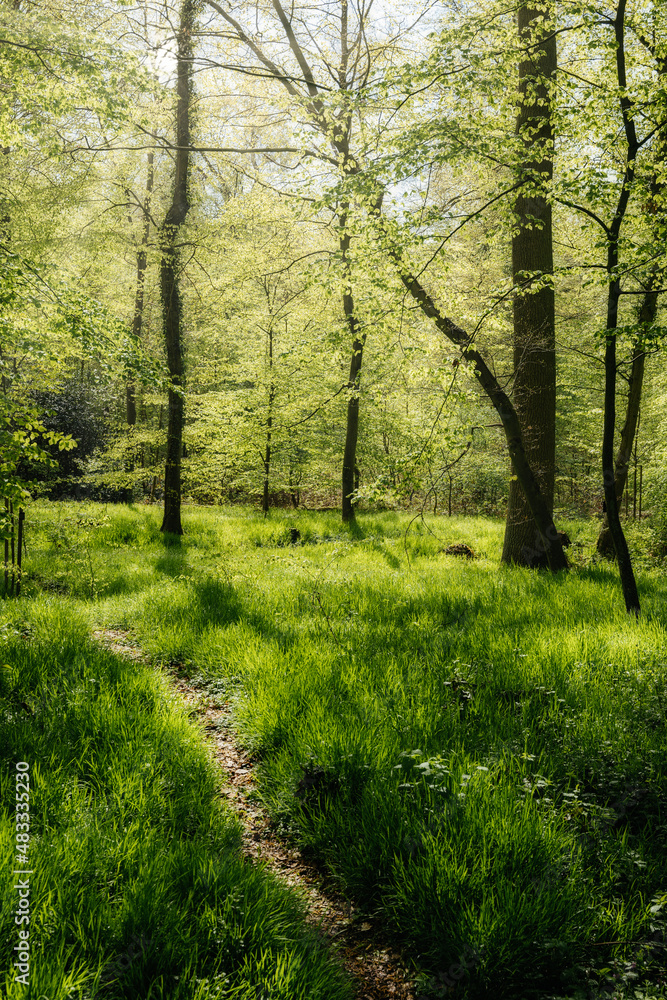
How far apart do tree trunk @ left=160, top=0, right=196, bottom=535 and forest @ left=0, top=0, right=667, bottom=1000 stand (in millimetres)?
73

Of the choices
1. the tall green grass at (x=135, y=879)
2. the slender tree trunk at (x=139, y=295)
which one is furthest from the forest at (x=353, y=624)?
the slender tree trunk at (x=139, y=295)

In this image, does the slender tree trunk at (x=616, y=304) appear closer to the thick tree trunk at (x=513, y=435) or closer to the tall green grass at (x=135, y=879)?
the thick tree trunk at (x=513, y=435)

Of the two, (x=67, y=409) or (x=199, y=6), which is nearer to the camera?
(x=199, y=6)

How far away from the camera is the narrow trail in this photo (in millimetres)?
2039

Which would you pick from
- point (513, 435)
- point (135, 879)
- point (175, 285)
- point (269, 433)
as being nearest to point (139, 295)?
point (175, 285)

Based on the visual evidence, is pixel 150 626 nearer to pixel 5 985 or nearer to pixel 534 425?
pixel 5 985

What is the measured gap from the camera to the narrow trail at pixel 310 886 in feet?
6.69

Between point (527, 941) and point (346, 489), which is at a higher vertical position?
point (346, 489)

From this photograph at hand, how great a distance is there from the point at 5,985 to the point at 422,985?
4.64 feet

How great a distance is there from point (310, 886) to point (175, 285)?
37.0ft

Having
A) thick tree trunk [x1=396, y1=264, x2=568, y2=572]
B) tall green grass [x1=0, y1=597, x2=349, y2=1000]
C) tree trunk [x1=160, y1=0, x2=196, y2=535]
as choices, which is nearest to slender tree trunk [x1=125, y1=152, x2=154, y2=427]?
tree trunk [x1=160, y1=0, x2=196, y2=535]

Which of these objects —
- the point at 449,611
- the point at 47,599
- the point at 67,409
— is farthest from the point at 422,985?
the point at 67,409

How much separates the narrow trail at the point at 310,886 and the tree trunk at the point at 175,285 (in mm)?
8049

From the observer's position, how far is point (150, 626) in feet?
18.3
